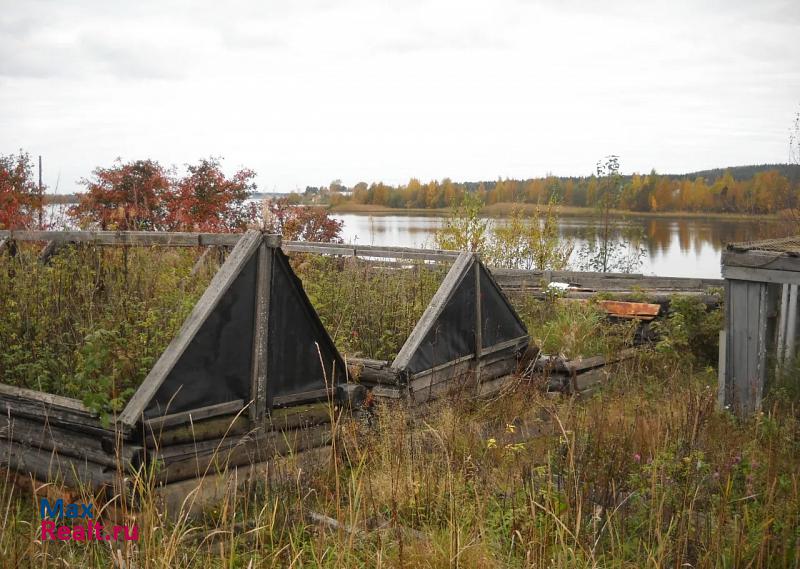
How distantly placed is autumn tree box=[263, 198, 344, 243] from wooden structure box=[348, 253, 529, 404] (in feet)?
31.6

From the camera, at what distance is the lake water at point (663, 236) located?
680 inches

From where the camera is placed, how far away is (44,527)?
3.17m

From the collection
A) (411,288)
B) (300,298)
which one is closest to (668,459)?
(300,298)

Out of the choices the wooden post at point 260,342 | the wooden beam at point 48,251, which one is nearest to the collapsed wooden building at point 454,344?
the wooden post at point 260,342

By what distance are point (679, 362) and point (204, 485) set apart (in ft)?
21.1

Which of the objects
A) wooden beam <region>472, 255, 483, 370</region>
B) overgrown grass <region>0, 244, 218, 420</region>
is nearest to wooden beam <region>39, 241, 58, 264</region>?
overgrown grass <region>0, 244, 218, 420</region>

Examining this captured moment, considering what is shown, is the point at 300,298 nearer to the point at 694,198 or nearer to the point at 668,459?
the point at 668,459

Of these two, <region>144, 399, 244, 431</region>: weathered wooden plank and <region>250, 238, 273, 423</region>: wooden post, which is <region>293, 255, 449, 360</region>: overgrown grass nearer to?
<region>250, 238, 273, 423</region>: wooden post

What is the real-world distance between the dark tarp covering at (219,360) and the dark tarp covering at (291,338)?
23cm

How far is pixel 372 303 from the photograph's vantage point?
834 centimetres

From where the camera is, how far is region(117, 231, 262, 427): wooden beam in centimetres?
451

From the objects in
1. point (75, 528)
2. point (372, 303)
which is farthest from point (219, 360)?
point (372, 303)

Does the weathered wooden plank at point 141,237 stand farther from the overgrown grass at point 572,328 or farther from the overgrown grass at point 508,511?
the overgrown grass at point 572,328

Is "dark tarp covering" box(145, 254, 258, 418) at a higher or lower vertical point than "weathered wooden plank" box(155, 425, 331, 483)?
higher
